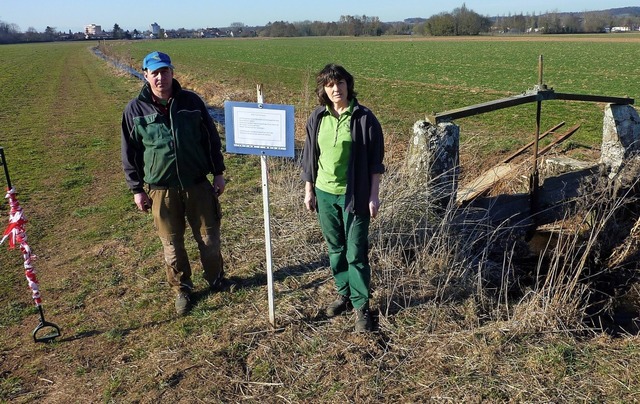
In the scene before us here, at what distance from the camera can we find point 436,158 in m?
5.45

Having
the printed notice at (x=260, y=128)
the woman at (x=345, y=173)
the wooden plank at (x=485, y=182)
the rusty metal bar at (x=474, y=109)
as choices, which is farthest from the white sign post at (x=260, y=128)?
the wooden plank at (x=485, y=182)

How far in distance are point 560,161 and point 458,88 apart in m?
14.3

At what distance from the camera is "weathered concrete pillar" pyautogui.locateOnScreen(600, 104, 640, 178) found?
6699mm

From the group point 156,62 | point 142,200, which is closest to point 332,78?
point 156,62

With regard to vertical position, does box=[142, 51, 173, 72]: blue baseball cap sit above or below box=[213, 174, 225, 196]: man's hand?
above

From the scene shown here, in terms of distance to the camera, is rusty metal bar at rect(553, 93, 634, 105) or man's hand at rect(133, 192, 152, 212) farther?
rusty metal bar at rect(553, 93, 634, 105)

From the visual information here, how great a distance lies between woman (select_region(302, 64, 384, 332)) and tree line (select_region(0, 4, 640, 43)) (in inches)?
4036

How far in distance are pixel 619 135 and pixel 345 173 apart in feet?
16.2

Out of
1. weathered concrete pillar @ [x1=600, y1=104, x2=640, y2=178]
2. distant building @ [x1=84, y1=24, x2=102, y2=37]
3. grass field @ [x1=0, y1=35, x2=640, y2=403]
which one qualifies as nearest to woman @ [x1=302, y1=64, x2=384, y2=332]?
grass field @ [x1=0, y1=35, x2=640, y2=403]

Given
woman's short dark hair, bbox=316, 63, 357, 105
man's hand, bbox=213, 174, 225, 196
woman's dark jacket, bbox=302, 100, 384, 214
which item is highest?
woman's short dark hair, bbox=316, 63, 357, 105

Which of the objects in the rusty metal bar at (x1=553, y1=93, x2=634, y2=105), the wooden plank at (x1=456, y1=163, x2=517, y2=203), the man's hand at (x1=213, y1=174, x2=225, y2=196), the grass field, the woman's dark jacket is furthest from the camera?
the rusty metal bar at (x1=553, y1=93, x2=634, y2=105)

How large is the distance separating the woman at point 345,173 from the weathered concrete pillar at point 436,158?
191 centimetres

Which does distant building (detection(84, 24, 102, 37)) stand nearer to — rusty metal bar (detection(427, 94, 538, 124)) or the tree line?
the tree line

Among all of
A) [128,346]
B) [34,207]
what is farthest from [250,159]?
[128,346]
